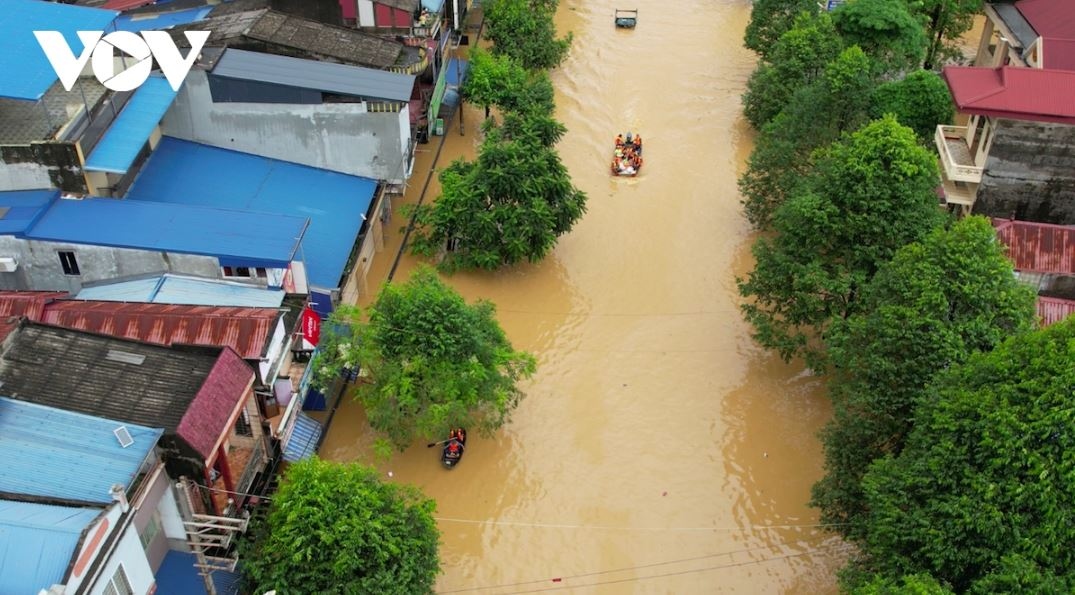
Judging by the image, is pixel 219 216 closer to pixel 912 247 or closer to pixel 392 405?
pixel 392 405

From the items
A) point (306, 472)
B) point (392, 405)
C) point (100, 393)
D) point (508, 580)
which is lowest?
point (508, 580)

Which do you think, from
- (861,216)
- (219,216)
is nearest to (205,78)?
(219,216)

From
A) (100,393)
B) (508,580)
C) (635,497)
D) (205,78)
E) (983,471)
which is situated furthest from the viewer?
(205,78)

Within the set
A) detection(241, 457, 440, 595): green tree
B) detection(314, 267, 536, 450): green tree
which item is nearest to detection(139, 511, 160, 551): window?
detection(241, 457, 440, 595): green tree

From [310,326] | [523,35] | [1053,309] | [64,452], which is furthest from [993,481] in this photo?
[523,35]

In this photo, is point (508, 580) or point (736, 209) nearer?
point (508, 580)

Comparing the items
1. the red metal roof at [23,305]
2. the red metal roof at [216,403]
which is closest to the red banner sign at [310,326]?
the red metal roof at [216,403]

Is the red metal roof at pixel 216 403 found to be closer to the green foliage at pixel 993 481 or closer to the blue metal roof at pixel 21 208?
the blue metal roof at pixel 21 208
